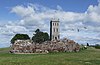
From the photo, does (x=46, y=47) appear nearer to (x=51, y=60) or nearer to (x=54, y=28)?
(x=51, y=60)

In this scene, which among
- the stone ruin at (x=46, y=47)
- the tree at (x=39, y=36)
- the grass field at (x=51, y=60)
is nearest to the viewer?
the grass field at (x=51, y=60)

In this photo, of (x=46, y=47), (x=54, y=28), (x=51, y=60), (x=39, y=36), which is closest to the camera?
(x=51, y=60)

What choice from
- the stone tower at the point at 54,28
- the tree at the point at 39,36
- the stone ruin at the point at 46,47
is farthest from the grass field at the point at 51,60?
the stone tower at the point at 54,28

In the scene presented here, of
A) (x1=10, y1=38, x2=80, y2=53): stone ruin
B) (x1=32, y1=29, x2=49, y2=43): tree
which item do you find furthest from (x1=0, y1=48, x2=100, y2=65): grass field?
(x1=32, y1=29, x2=49, y2=43): tree

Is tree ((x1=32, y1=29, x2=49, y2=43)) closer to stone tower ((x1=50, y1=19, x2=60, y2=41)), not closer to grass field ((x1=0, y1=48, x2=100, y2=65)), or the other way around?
stone tower ((x1=50, y1=19, x2=60, y2=41))

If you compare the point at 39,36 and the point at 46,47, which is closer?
Answer: the point at 46,47

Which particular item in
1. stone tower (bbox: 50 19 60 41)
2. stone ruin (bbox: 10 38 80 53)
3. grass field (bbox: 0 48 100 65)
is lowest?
grass field (bbox: 0 48 100 65)

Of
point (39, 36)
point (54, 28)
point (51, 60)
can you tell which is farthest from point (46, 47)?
point (54, 28)

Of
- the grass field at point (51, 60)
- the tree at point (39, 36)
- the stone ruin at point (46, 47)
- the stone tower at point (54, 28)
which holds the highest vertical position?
the stone tower at point (54, 28)

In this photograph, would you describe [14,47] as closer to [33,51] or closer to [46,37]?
[33,51]

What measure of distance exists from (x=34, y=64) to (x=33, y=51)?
34.4 meters

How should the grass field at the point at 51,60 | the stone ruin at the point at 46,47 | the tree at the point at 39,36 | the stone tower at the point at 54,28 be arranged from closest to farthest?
the grass field at the point at 51,60
the stone ruin at the point at 46,47
the tree at the point at 39,36
the stone tower at the point at 54,28

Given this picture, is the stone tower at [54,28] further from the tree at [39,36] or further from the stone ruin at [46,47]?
the stone ruin at [46,47]

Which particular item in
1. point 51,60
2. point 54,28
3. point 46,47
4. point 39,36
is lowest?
point 51,60
